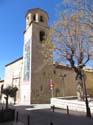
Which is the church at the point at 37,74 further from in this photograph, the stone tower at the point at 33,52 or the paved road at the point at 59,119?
the paved road at the point at 59,119

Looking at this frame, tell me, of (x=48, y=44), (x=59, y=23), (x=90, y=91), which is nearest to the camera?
(x=59, y=23)

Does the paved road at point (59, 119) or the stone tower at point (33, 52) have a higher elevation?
the stone tower at point (33, 52)

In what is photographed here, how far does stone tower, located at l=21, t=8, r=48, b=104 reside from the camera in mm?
26312

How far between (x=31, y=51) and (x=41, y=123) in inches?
697

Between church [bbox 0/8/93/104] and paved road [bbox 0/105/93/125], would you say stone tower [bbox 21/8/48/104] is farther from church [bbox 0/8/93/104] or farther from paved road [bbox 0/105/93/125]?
paved road [bbox 0/105/93/125]

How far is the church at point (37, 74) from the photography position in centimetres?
2655

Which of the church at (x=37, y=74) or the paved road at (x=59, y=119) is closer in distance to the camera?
the paved road at (x=59, y=119)

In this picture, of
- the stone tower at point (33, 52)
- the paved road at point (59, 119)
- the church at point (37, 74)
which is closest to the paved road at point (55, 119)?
the paved road at point (59, 119)

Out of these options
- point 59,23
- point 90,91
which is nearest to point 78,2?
point 59,23

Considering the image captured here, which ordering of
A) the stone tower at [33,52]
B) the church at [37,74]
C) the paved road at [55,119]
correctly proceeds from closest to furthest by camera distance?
1. the paved road at [55,119]
2. the stone tower at [33,52]
3. the church at [37,74]

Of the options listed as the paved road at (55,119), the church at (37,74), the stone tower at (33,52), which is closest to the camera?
the paved road at (55,119)

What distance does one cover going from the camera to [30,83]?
26000 mm

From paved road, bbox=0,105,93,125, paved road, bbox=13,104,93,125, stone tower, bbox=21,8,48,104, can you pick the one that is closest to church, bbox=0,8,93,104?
stone tower, bbox=21,8,48,104

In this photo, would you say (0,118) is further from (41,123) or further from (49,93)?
(49,93)
